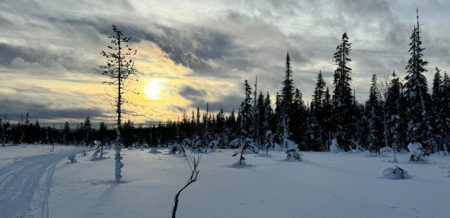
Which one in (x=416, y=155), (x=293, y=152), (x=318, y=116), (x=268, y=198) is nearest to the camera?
(x=268, y=198)

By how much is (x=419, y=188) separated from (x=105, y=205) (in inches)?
462

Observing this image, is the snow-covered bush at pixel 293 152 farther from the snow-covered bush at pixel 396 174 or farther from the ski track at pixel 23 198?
the ski track at pixel 23 198

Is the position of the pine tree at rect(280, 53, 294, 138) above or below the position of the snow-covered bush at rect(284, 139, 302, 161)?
above

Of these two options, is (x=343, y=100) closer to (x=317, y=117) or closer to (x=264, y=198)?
(x=317, y=117)

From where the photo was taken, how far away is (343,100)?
37.2m

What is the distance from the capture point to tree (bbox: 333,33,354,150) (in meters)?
36.5

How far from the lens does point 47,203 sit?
10430 mm

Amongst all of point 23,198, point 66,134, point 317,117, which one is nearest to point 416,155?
point 23,198

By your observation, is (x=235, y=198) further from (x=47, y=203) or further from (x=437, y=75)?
(x=437, y=75)

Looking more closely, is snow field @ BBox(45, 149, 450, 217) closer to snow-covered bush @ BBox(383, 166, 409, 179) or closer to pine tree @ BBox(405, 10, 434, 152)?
snow-covered bush @ BBox(383, 166, 409, 179)

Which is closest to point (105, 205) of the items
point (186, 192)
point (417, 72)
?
point (186, 192)

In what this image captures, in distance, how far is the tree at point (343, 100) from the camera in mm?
36469

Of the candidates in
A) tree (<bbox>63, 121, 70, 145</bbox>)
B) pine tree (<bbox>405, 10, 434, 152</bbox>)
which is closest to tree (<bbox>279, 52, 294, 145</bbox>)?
pine tree (<bbox>405, 10, 434, 152</bbox>)

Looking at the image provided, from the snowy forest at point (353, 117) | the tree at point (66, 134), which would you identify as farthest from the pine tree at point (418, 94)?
the tree at point (66, 134)
